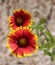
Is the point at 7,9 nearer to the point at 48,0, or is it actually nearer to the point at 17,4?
the point at 17,4

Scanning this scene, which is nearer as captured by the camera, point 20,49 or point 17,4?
point 20,49

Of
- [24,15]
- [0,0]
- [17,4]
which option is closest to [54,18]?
[17,4]

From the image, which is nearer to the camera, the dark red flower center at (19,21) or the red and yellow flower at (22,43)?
the red and yellow flower at (22,43)

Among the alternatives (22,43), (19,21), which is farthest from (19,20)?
(22,43)

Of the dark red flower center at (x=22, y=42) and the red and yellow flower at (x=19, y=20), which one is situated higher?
the red and yellow flower at (x=19, y=20)

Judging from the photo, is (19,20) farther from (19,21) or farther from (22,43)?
(22,43)
